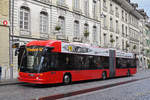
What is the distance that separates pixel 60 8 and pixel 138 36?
3791cm

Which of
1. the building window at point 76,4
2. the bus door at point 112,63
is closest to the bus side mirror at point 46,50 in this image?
the bus door at point 112,63

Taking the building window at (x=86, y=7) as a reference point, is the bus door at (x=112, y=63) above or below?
below

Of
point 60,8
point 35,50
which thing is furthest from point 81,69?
point 60,8

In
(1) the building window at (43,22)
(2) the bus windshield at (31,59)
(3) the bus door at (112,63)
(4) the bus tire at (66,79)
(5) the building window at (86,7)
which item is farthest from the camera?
(5) the building window at (86,7)

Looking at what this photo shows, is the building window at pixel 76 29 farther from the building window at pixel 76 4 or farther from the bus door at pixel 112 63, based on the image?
the bus door at pixel 112 63

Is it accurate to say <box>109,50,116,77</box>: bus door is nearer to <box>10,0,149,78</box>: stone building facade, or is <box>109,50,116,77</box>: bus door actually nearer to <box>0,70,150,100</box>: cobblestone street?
<box>10,0,149,78</box>: stone building facade

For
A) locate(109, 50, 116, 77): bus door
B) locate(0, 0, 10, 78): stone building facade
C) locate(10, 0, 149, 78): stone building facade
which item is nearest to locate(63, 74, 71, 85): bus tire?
locate(10, 0, 149, 78): stone building facade

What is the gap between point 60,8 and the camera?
2739cm

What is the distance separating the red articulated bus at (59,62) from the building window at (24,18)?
25.3ft

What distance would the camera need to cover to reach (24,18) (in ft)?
76.3

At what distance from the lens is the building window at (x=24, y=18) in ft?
75.1

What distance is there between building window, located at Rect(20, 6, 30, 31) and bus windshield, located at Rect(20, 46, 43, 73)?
8.77m

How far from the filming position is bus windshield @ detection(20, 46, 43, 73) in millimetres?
13966

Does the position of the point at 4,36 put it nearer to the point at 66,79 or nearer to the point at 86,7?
the point at 66,79
